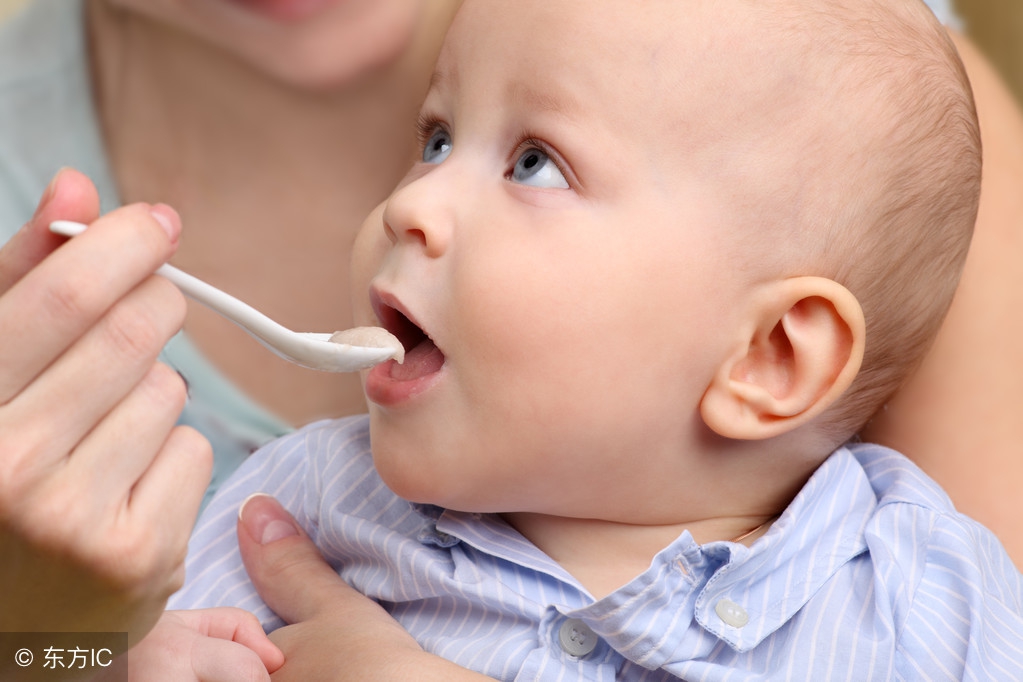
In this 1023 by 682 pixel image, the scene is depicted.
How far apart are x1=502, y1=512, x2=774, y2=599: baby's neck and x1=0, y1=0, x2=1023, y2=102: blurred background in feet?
Answer: 4.71

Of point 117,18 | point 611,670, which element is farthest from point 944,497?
point 117,18

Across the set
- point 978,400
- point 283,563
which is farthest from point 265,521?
point 978,400

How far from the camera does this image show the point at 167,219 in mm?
707

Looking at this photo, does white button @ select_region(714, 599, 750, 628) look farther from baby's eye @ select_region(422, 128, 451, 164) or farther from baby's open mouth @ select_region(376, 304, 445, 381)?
baby's eye @ select_region(422, 128, 451, 164)

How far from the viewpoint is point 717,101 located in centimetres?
93

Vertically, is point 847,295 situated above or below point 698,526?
above

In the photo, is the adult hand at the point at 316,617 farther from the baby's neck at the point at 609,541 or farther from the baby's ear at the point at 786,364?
the baby's ear at the point at 786,364

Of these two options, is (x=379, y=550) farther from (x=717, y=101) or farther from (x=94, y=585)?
(x=717, y=101)

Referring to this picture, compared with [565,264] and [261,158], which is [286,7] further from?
[565,264]

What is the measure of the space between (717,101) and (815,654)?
53 cm

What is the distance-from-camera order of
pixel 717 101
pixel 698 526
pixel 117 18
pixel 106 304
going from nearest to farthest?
pixel 106 304, pixel 717 101, pixel 698 526, pixel 117 18

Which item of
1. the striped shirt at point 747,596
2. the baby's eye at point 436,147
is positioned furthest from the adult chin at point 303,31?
the striped shirt at point 747,596

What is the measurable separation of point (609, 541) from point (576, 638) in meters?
0.12

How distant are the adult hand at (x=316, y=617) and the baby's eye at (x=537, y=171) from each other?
45 centimetres
